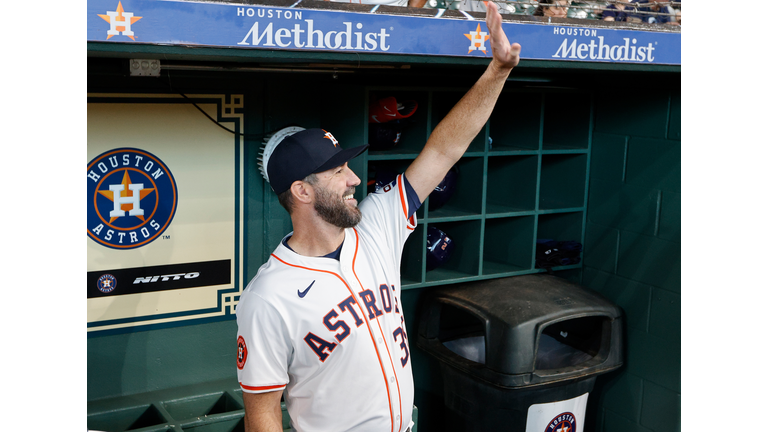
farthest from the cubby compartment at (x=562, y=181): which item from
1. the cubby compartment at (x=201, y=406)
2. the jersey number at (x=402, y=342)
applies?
the cubby compartment at (x=201, y=406)

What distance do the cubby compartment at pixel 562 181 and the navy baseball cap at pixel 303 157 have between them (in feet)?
5.70

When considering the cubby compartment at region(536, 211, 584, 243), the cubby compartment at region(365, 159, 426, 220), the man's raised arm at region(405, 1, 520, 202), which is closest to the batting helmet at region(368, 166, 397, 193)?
the cubby compartment at region(365, 159, 426, 220)

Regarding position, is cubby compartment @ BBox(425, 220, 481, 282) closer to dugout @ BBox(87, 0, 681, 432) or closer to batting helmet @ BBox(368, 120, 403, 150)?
dugout @ BBox(87, 0, 681, 432)

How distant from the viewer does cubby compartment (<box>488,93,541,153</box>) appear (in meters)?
3.46

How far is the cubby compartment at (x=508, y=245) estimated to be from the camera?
353cm

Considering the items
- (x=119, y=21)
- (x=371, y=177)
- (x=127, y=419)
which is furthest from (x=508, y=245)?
(x=119, y=21)

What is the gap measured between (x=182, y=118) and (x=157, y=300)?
0.76 metres

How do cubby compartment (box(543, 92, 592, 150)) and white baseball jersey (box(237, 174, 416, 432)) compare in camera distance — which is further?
cubby compartment (box(543, 92, 592, 150))

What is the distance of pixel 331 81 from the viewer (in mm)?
3059

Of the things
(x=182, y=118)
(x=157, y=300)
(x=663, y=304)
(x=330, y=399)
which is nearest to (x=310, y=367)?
(x=330, y=399)

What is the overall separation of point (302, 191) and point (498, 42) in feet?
2.48

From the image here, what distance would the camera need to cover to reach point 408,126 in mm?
3250

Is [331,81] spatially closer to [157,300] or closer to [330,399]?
[157,300]

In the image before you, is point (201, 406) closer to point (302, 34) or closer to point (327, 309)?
point (327, 309)
